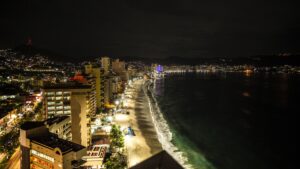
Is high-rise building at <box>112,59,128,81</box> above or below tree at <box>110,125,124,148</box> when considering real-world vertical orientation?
above

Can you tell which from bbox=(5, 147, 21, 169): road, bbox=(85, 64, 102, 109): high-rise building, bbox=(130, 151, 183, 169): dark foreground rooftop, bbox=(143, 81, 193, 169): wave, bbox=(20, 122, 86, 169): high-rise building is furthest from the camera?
bbox=(85, 64, 102, 109): high-rise building

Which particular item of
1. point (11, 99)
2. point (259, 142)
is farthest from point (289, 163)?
point (11, 99)

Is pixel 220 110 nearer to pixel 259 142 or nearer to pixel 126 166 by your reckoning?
pixel 259 142

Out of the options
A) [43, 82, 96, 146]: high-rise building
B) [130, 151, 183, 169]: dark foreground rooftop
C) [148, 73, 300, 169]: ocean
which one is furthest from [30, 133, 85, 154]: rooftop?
[148, 73, 300, 169]: ocean

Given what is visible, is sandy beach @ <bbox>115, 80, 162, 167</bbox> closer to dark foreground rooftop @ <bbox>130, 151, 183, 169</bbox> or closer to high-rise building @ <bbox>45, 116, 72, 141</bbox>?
dark foreground rooftop @ <bbox>130, 151, 183, 169</bbox>

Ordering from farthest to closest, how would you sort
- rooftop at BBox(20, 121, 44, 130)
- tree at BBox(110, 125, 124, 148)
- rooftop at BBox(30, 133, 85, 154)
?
tree at BBox(110, 125, 124, 148), rooftop at BBox(20, 121, 44, 130), rooftop at BBox(30, 133, 85, 154)

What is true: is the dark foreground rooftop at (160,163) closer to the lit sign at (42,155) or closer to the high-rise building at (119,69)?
the lit sign at (42,155)

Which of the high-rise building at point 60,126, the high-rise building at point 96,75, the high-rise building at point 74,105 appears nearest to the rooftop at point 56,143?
the high-rise building at point 60,126
